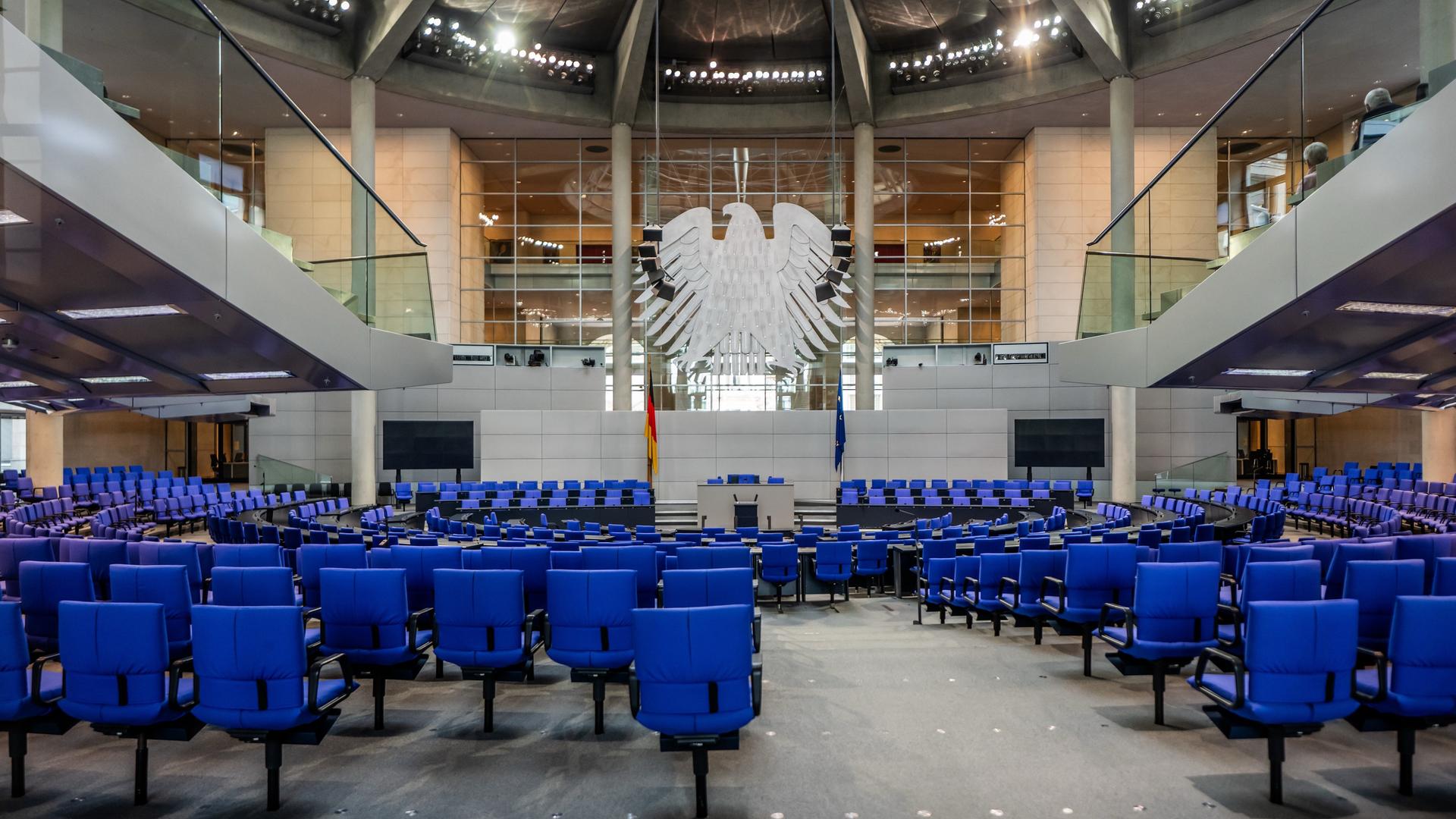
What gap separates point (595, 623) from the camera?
491 centimetres

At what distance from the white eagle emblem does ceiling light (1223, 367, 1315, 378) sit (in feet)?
31.0

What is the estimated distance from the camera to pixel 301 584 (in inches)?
272

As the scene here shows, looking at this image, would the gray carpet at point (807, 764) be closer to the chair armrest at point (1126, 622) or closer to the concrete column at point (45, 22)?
the chair armrest at point (1126, 622)

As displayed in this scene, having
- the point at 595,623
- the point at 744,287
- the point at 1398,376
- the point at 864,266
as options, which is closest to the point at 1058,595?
the point at 595,623

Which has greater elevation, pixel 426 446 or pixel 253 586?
pixel 426 446

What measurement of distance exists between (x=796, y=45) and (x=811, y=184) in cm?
421

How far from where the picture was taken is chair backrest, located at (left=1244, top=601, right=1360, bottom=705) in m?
3.86

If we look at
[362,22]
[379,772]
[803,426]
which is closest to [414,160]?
[362,22]

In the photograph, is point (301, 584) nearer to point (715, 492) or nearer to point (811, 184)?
point (715, 492)

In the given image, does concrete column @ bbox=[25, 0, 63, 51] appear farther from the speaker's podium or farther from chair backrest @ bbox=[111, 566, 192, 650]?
the speaker's podium

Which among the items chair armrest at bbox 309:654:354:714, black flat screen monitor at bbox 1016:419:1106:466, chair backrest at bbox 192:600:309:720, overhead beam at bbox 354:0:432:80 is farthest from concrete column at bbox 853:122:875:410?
chair backrest at bbox 192:600:309:720

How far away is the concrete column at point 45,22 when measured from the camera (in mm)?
3807

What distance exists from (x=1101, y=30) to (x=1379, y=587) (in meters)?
18.5

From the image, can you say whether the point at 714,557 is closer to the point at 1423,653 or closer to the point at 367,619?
the point at 367,619
